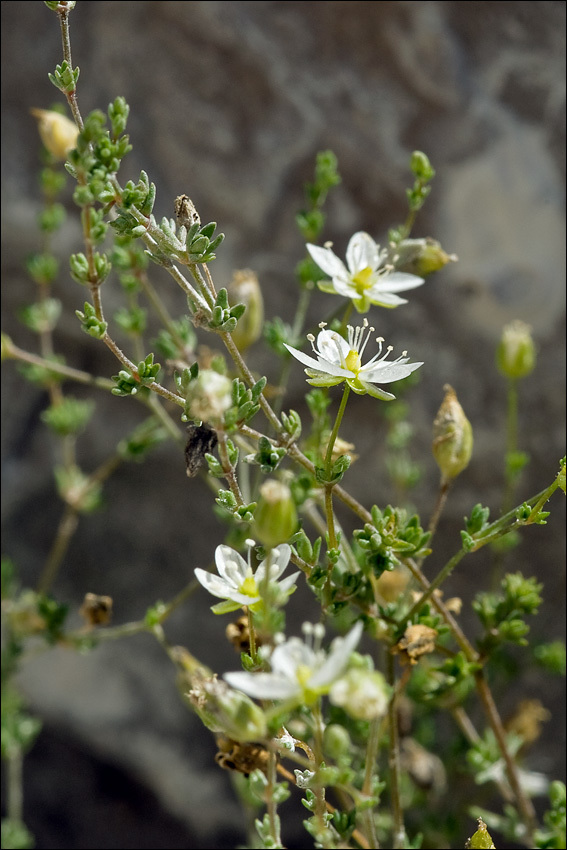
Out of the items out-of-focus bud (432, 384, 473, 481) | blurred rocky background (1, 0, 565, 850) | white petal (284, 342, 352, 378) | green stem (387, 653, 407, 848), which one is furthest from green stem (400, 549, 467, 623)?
blurred rocky background (1, 0, 565, 850)

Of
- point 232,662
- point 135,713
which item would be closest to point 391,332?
point 232,662

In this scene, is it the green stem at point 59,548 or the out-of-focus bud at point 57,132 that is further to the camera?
the green stem at point 59,548

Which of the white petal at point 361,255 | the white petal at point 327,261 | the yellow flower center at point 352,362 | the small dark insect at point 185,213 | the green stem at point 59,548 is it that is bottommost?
the green stem at point 59,548

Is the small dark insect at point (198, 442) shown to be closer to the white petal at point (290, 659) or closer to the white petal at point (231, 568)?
the white petal at point (231, 568)

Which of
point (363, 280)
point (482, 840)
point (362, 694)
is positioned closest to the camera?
point (362, 694)

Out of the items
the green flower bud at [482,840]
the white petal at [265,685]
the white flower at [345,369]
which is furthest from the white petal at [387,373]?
the green flower bud at [482,840]

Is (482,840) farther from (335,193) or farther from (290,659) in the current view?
(335,193)

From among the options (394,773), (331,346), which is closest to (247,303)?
(331,346)
